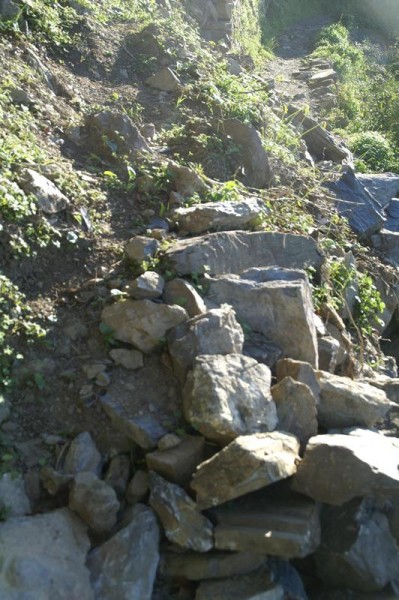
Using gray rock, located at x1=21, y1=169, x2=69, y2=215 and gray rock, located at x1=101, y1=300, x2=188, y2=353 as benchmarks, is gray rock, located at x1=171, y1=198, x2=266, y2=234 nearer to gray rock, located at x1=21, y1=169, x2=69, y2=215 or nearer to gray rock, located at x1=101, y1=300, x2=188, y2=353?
gray rock, located at x1=21, y1=169, x2=69, y2=215

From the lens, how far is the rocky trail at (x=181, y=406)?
3379 millimetres

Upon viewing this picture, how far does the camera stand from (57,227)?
4.73 metres

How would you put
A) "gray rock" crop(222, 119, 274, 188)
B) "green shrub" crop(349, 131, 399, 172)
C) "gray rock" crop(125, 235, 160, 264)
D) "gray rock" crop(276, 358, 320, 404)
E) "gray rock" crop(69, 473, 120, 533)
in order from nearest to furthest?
"gray rock" crop(69, 473, 120, 533)
"gray rock" crop(276, 358, 320, 404)
"gray rock" crop(125, 235, 160, 264)
"gray rock" crop(222, 119, 274, 188)
"green shrub" crop(349, 131, 399, 172)

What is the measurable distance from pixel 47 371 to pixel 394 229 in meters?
4.42

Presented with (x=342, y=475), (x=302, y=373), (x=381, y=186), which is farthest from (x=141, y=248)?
(x=381, y=186)

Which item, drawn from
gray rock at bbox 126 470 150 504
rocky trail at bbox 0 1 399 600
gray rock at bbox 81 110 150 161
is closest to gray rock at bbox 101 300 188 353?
rocky trail at bbox 0 1 399 600

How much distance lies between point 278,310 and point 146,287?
0.82 meters

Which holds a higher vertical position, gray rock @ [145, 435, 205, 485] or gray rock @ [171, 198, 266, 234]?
gray rock @ [171, 198, 266, 234]

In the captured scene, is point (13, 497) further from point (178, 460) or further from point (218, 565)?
point (218, 565)

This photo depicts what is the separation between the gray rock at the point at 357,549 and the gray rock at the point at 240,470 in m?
0.35

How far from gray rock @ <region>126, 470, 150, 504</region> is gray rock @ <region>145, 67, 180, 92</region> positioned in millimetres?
4632

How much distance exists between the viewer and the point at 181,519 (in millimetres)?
3430

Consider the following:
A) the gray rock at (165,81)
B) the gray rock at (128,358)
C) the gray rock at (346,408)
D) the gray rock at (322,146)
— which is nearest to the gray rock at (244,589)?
the gray rock at (346,408)

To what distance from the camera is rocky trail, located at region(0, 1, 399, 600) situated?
3.38m
